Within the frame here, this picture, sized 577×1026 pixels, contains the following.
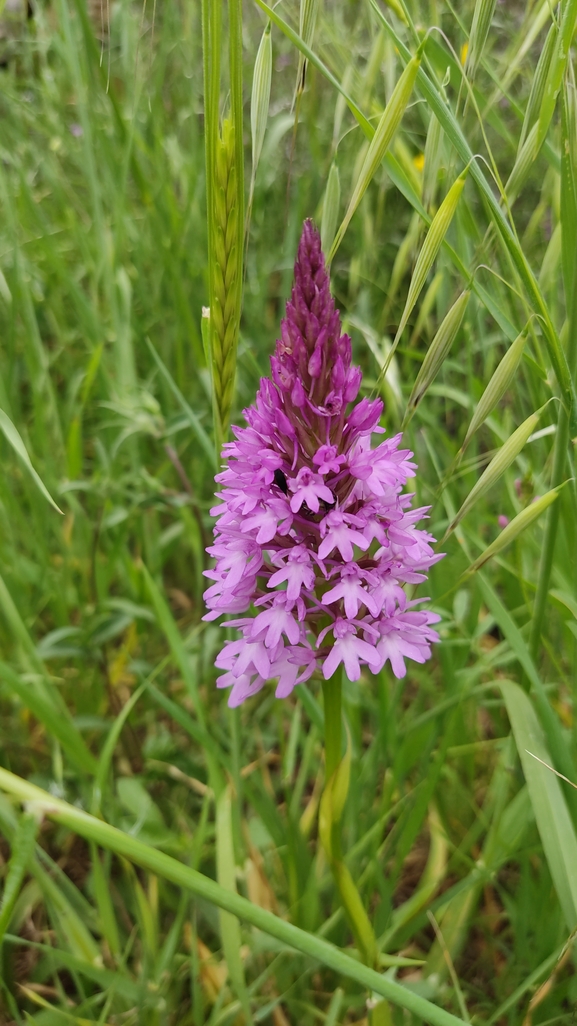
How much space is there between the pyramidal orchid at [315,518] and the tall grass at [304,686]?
0.22ft

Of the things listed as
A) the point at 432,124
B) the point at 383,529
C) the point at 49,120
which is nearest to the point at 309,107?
the point at 49,120

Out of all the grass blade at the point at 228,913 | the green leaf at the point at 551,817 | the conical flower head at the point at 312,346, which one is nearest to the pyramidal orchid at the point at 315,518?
the conical flower head at the point at 312,346

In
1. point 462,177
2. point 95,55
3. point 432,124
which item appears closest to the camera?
point 462,177

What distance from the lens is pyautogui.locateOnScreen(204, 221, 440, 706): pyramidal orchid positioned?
64cm

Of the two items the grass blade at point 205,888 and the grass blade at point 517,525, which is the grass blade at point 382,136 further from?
the grass blade at point 205,888

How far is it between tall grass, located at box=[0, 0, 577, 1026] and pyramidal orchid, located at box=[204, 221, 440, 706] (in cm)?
7

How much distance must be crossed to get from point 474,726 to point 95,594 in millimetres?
802

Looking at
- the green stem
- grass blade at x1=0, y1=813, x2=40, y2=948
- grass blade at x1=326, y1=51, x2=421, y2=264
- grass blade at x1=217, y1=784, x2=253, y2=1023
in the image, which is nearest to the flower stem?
the green stem

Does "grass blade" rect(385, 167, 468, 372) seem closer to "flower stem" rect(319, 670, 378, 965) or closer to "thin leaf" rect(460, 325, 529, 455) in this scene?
"thin leaf" rect(460, 325, 529, 455)

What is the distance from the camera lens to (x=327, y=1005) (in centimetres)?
100

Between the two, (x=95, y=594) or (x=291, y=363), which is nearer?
(x=291, y=363)

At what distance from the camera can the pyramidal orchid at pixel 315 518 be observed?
64 centimetres

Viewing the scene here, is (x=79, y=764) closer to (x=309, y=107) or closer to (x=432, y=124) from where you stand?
(x=432, y=124)

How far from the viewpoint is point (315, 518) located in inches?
27.1
